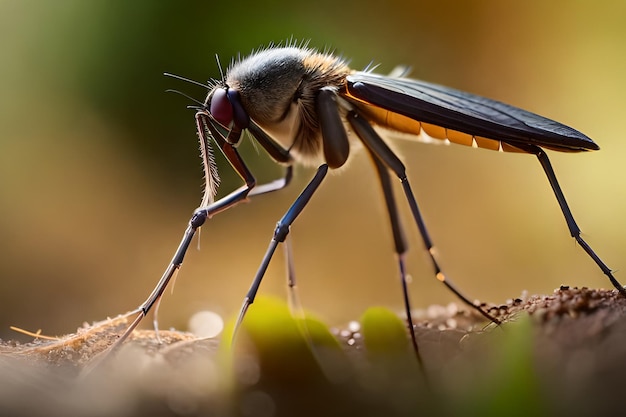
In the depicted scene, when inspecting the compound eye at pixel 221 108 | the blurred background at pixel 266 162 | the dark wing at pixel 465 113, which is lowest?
the dark wing at pixel 465 113

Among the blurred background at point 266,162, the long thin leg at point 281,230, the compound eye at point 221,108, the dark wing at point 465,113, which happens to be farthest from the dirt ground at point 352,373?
the blurred background at point 266,162

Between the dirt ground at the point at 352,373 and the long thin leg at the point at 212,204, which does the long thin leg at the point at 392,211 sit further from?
the dirt ground at the point at 352,373

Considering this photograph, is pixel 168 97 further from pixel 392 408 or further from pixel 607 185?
pixel 392 408

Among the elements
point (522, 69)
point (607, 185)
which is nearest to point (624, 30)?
point (522, 69)

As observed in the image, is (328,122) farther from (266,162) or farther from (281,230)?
(266,162)

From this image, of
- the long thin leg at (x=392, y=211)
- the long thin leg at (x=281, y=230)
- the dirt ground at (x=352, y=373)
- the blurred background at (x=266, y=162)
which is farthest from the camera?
the blurred background at (x=266, y=162)

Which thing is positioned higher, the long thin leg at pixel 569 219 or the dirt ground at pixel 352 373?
the long thin leg at pixel 569 219

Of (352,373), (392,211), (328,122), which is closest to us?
(352,373)

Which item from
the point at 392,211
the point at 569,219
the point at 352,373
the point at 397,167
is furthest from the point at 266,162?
the point at 352,373
